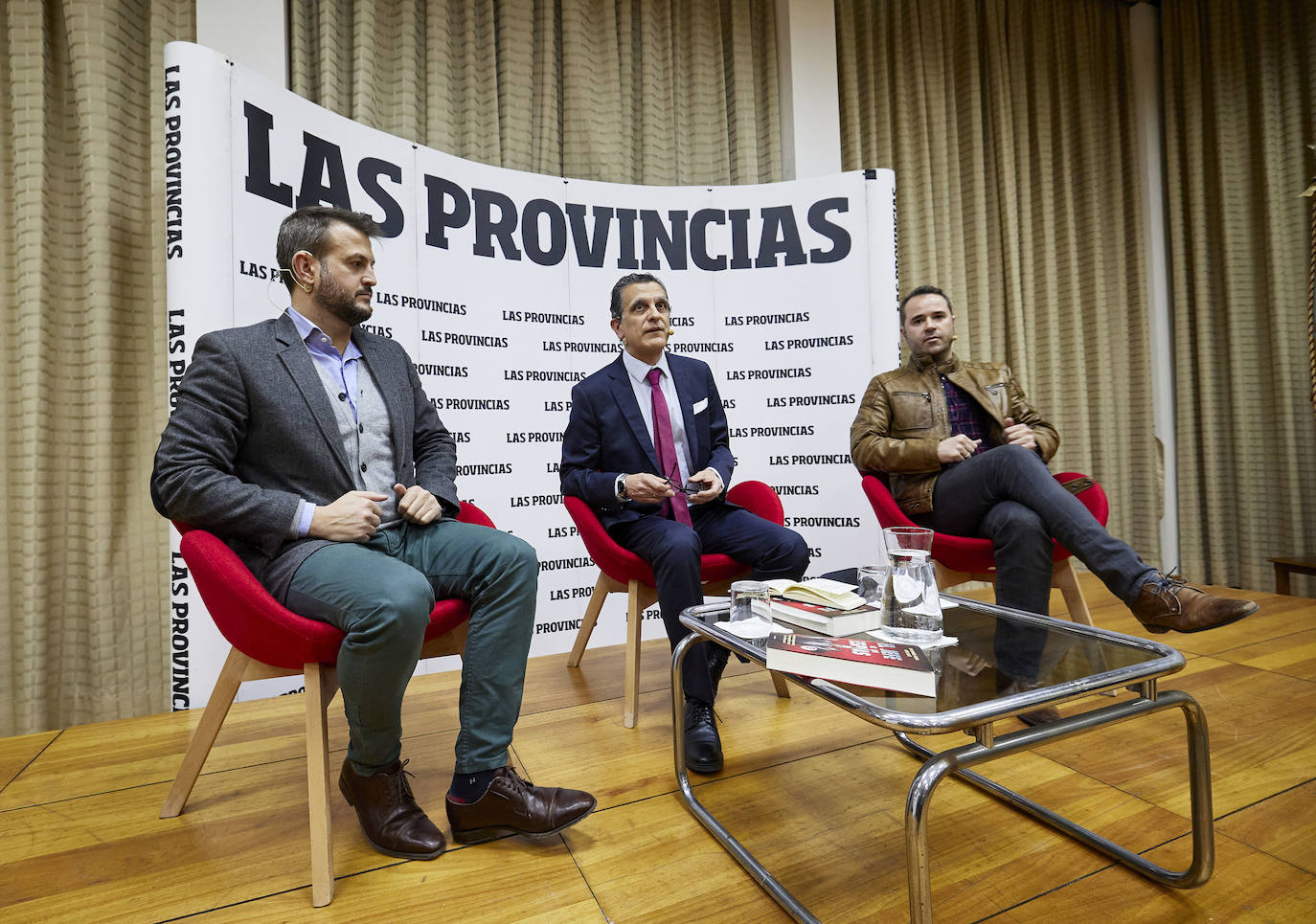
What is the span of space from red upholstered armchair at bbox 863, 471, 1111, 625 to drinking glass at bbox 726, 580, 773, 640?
68 cm

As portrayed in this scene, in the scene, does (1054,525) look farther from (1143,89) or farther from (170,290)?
(1143,89)

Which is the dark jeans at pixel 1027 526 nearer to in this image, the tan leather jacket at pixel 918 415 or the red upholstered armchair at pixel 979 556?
the red upholstered armchair at pixel 979 556

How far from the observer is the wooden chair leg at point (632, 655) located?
1957mm

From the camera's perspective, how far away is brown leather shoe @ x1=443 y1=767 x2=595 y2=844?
1.33 meters

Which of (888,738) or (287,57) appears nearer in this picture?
(888,738)

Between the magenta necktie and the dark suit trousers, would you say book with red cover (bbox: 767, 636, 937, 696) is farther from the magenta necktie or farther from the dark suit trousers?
the magenta necktie

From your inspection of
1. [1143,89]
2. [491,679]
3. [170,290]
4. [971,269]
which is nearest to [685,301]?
[971,269]

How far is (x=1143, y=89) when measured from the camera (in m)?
3.92

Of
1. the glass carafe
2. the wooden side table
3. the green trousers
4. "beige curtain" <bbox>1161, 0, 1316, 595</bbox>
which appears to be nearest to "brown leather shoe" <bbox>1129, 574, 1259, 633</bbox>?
the glass carafe

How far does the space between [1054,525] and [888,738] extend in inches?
28.6

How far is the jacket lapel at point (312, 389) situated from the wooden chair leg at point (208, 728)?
17.1 inches

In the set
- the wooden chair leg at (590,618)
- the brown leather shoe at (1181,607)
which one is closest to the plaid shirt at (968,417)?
the brown leather shoe at (1181,607)

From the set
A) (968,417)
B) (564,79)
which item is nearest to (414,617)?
(968,417)

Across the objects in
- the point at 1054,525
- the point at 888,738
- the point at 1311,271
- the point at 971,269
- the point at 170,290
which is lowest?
the point at 888,738
